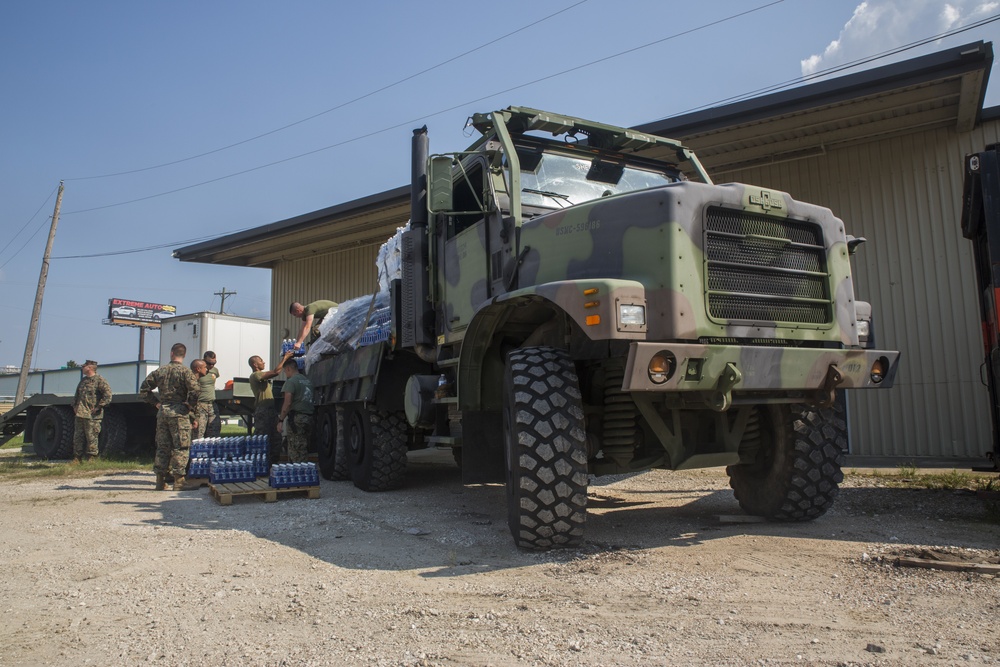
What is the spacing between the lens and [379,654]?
293 centimetres

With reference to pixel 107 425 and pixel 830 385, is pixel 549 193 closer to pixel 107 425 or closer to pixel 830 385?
pixel 830 385

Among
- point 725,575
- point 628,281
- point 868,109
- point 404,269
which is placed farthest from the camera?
point 868,109

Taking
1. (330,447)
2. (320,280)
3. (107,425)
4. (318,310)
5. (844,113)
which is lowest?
(330,447)

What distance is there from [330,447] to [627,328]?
245 inches

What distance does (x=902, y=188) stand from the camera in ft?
35.7

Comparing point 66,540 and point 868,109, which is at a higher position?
point 868,109

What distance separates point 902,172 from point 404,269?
7922mm

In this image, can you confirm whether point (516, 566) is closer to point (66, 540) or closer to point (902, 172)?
point (66, 540)

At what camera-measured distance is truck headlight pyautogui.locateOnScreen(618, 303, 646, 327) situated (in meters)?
4.18

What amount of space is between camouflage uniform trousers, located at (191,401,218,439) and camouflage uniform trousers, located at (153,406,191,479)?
4.80 feet

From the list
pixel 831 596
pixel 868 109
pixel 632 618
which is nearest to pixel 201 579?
pixel 632 618

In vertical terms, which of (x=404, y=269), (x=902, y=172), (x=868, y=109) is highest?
(x=868, y=109)

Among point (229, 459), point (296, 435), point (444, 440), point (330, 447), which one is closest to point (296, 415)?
point (296, 435)

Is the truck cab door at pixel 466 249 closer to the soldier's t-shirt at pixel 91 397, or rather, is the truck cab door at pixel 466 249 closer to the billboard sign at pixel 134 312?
the soldier's t-shirt at pixel 91 397
